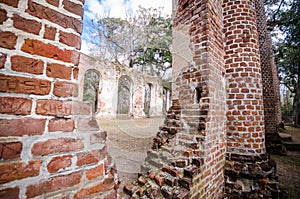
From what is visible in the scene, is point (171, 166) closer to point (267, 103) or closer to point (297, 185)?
point (297, 185)

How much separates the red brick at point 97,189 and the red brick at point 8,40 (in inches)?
28.2

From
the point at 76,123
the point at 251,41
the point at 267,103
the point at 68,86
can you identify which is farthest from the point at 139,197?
the point at 267,103

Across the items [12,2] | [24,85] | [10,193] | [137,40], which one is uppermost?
[137,40]

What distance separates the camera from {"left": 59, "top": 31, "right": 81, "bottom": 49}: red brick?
0.74m

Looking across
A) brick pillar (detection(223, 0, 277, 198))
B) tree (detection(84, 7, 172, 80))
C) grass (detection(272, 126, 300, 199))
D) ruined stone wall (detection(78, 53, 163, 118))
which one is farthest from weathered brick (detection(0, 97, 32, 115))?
tree (detection(84, 7, 172, 80))

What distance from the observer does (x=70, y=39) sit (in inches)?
30.4

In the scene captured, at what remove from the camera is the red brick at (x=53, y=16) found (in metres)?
0.66

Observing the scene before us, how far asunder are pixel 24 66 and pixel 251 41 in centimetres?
296

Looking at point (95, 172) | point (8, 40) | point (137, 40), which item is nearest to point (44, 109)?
point (8, 40)

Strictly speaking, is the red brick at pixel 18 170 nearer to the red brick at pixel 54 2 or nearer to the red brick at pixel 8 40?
the red brick at pixel 8 40

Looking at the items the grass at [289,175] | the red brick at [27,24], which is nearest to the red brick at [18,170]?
the red brick at [27,24]

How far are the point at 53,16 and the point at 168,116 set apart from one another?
2029mm

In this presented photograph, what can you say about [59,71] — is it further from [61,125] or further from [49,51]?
[61,125]

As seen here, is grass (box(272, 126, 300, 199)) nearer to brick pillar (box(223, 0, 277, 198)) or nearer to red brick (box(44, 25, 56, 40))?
brick pillar (box(223, 0, 277, 198))
